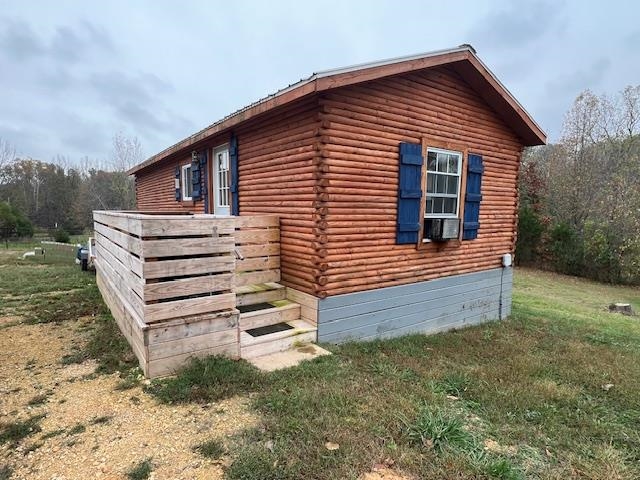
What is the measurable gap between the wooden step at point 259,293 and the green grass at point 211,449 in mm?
2343

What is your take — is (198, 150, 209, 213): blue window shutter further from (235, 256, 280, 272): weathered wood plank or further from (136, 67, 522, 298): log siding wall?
(235, 256, 280, 272): weathered wood plank

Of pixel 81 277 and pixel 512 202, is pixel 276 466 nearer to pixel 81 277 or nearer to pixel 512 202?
pixel 512 202

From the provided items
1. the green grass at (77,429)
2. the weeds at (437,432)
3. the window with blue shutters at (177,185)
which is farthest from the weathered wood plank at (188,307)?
the window with blue shutters at (177,185)

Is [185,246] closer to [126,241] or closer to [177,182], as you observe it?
[126,241]

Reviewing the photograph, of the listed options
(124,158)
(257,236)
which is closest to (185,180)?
(257,236)

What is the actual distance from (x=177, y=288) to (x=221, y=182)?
13.8 ft

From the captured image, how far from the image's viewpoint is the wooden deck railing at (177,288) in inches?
133

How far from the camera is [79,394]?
325 cm

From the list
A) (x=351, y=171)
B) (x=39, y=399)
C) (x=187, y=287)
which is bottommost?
(x=39, y=399)

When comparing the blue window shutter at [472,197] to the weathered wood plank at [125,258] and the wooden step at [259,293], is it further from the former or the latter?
the weathered wood plank at [125,258]

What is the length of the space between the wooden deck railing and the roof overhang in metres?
1.81

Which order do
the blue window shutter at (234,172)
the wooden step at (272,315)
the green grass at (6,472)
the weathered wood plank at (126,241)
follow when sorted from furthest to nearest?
the blue window shutter at (234,172)
the wooden step at (272,315)
the weathered wood plank at (126,241)
the green grass at (6,472)

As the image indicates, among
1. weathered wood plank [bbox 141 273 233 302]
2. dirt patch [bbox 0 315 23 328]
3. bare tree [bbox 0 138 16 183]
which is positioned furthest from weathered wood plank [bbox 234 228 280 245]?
bare tree [bbox 0 138 16 183]

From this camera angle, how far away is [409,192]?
535 centimetres
